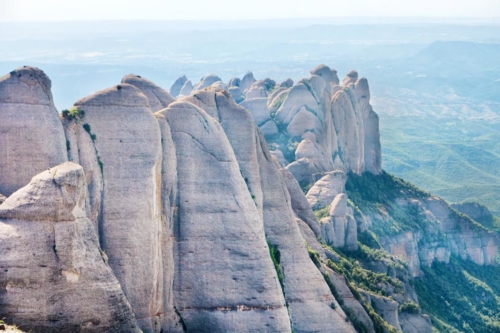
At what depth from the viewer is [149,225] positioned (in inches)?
1195

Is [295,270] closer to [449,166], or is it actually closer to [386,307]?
[386,307]

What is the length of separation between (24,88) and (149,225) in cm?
613

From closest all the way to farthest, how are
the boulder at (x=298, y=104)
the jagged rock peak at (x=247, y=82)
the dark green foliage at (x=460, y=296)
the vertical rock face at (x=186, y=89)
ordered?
the dark green foliage at (x=460, y=296) → the boulder at (x=298, y=104) → the jagged rock peak at (x=247, y=82) → the vertical rock face at (x=186, y=89)

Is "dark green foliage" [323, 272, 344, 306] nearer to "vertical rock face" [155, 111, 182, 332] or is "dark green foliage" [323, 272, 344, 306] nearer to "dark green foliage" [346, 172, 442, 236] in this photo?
"vertical rock face" [155, 111, 182, 332]

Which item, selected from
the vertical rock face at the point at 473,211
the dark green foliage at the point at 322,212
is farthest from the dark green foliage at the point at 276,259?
the vertical rock face at the point at 473,211

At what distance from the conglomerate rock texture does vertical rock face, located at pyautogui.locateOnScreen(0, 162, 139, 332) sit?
30mm

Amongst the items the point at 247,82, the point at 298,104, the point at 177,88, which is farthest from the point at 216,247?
the point at 177,88

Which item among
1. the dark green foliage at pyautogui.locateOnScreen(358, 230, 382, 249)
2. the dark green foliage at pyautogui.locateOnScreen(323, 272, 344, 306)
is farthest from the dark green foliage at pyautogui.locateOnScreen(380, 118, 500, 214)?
the dark green foliage at pyautogui.locateOnScreen(323, 272, 344, 306)

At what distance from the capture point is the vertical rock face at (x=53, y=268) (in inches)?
988

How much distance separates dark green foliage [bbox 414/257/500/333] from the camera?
66875 millimetres

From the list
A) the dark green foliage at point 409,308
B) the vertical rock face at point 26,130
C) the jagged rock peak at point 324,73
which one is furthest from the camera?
the jagged rock peak at point 324,73

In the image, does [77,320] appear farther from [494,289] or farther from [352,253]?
[494,289]

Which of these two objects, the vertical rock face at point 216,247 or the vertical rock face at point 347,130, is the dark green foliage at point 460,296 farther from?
the vertical rock face at point 216,247

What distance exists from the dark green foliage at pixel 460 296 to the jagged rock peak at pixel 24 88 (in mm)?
39208
